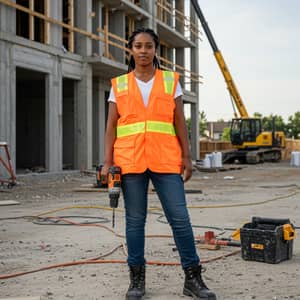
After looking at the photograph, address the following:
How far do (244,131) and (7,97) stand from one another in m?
17.5

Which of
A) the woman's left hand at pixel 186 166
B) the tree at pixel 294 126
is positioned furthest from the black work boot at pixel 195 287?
the tree at pixel 294 126

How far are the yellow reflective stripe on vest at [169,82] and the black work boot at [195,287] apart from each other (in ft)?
4.25

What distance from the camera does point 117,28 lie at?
24.1 m

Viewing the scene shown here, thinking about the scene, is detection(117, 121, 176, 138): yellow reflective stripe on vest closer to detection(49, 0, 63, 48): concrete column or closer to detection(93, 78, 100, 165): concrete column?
detection(49, 0, 63, 48): concrete column

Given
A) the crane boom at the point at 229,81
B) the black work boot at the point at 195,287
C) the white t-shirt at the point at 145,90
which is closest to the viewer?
the black work boot at the point at 195,287

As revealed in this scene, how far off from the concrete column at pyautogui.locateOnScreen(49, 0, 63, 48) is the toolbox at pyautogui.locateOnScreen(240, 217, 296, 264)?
585 inches

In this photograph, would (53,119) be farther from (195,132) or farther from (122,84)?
(195,132)

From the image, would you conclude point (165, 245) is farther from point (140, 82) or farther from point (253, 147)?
point (253, 147)

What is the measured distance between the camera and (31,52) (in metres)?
17.1

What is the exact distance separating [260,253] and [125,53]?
66.6 ft

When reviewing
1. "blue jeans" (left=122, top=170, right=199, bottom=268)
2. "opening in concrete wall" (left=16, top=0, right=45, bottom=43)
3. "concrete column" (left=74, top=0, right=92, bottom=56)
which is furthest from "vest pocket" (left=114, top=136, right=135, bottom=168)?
"concrete column" (left=74, top=0, right=92, bottom=56)

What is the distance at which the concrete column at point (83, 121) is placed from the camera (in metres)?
20.3

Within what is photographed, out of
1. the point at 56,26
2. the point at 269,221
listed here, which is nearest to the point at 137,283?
the point at 269,221

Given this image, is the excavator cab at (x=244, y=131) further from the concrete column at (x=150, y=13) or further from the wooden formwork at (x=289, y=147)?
A: the wooden formwork at (x=289, y=147)
